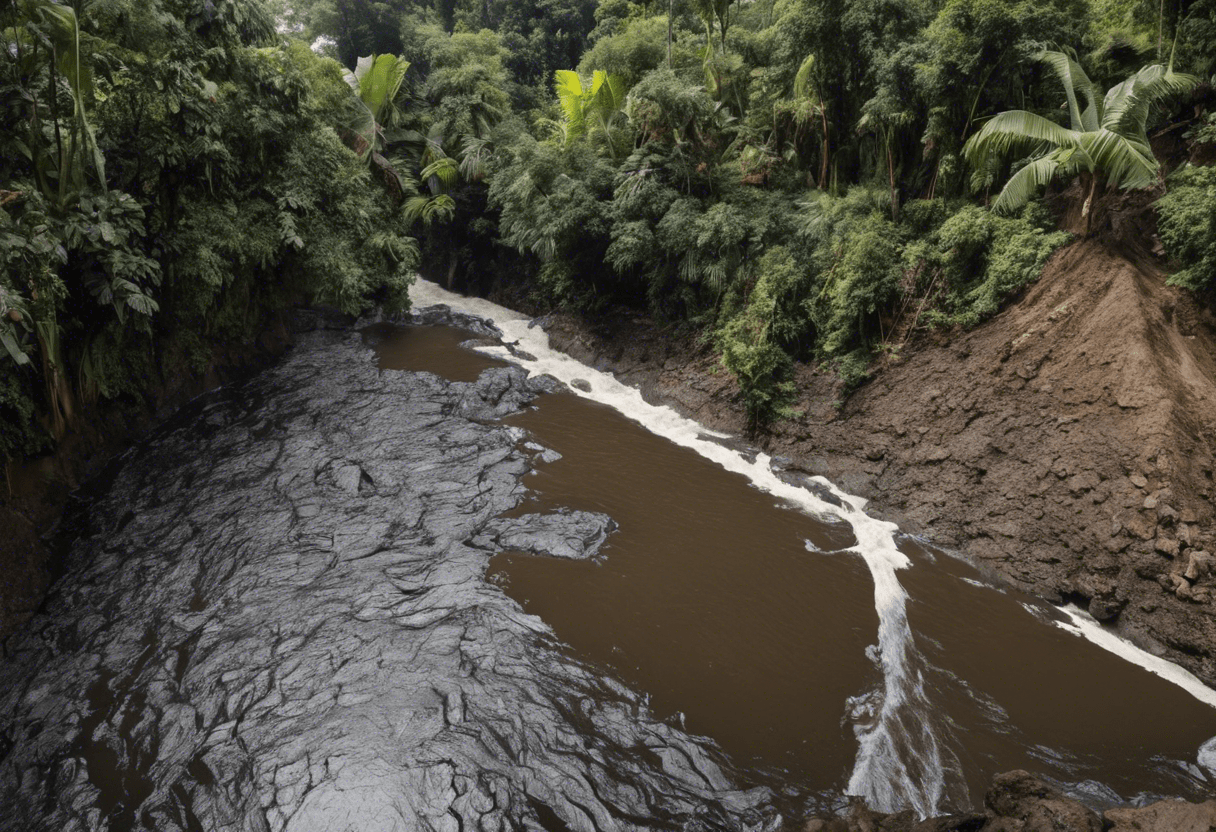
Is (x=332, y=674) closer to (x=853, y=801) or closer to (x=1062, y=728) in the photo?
(x=853, y=801)

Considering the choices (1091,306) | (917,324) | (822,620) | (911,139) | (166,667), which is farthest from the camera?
(911,139)

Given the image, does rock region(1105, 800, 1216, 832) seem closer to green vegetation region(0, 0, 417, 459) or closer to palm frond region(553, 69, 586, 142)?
green vegetation region(0, 0, 417, 459)

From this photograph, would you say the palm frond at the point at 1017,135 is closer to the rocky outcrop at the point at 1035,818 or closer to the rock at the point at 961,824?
the rocky outcrop at the point at 1035,818

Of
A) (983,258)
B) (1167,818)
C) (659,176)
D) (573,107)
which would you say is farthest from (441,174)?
(1167,818)

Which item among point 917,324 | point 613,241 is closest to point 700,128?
point 613,241

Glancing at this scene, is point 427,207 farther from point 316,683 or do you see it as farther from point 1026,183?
point 316,683

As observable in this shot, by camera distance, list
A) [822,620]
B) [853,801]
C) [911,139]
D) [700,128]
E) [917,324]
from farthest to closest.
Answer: [700,128], [911,139], [917,324], [822,620], [853,801]

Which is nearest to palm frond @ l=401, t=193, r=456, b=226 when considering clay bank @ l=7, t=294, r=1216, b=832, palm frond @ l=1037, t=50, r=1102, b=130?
clay bank @ l=7, t=294, r=1216, b=832
